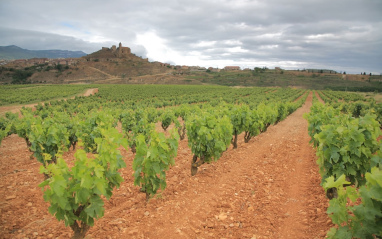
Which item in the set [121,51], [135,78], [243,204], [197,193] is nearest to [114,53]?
[121,51]

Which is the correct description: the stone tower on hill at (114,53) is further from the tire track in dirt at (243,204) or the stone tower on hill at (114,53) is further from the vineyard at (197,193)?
the tire track in dirt at (243,204)

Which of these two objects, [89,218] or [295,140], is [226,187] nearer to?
[89,218]

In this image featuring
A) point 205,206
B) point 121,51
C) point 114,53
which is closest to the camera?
point 205,206

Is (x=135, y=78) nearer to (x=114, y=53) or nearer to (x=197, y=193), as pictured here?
(x=114, y=53)

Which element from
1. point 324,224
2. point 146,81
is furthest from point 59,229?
point 146,81

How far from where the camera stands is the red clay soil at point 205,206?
4164 millimetres

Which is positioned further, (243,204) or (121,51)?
(121,51)

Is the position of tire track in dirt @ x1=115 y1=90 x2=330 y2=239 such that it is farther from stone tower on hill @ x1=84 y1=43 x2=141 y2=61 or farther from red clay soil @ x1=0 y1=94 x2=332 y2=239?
stone tower on hill @ x1=84 y1=43 x2=141 y2=61

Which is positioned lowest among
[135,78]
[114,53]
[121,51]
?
[135,78]

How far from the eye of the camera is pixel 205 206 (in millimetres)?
4965

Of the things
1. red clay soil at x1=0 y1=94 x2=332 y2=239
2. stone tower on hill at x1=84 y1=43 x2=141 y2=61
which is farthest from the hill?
red clay soil at x1=0 y1=94 x2=332 y2=239

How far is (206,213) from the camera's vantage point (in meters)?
4.70

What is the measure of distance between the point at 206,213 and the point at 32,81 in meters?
111

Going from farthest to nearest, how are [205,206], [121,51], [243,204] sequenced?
[121,51] → [243,204] → [205,206]
